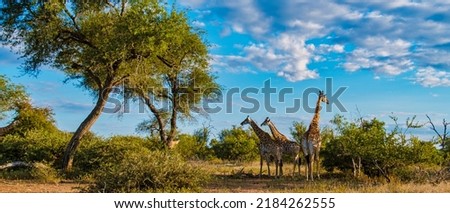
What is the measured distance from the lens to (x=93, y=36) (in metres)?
20.2

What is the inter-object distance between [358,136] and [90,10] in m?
10.9

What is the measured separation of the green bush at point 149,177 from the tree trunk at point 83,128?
316 inches

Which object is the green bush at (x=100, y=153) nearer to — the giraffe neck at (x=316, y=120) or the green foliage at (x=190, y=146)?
the giraffe neck at (x=316, y=120)

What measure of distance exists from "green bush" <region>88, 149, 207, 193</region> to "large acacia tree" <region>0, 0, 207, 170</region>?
7259mm

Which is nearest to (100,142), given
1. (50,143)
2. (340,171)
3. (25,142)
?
(50,143)

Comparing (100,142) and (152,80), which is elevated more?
(152,80)

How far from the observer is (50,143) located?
21531 millimetres

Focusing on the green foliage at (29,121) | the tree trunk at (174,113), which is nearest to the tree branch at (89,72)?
the tree trunk at (174,113)

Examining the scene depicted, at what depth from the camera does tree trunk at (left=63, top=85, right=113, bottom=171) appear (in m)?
19.7

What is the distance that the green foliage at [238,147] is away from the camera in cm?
3719

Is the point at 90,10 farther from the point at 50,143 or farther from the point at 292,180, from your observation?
the point at 292,180

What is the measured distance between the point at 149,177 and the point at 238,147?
26.2 m

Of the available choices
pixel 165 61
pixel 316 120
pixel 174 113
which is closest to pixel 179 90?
pixel 174 113

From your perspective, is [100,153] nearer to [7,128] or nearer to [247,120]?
[247,120]
